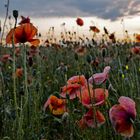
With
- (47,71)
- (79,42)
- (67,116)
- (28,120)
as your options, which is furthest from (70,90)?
(79,42)

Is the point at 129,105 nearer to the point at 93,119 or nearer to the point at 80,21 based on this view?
the point at 93,119

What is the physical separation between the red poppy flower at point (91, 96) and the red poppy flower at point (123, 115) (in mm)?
236

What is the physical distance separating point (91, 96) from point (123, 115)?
32 cm

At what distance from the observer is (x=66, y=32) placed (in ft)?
34.2

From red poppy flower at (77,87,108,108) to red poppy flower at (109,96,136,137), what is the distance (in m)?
0.24

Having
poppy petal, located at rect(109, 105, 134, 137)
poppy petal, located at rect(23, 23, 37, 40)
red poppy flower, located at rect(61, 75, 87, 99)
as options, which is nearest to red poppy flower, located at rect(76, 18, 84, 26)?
A: poppy petal, located at rect(23, 23, 37, 40)

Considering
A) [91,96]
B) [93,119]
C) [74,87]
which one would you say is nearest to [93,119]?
[93,119]

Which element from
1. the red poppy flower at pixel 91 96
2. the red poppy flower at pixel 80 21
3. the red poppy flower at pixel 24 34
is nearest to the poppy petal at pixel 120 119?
the red poppy flower at pixel 91 96

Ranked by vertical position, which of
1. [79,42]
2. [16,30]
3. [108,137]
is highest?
[79,42]

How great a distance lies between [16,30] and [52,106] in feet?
1.75

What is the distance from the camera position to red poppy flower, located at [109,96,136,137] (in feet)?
6.35

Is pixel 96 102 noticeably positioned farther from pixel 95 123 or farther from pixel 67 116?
pixel 67 116

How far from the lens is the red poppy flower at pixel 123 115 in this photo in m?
1.94

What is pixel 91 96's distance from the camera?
2230 millimetres
